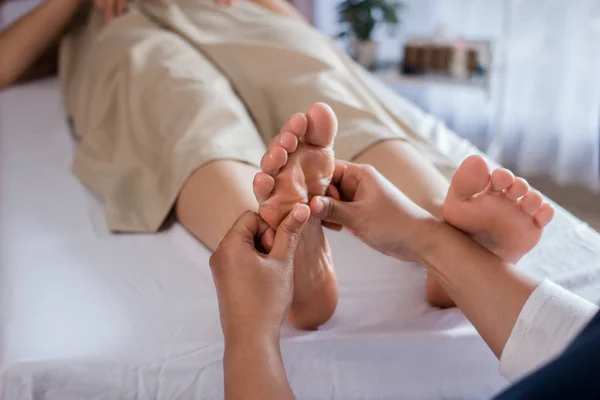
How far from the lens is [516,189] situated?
82 centimetres

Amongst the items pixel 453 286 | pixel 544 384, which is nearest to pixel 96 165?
pixel 453 286

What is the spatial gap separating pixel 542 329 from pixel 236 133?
0.54 metres

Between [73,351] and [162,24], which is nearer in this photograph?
[73,351]

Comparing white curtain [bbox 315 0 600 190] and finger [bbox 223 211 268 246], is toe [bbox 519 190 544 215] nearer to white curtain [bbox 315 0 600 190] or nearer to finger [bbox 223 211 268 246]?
finger [bbox 223 211 268 246]

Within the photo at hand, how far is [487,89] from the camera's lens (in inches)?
81.4

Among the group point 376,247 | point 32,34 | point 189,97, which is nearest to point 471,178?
point 376,247

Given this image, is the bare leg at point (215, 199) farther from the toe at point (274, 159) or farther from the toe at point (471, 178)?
the toe at point (471, 178)

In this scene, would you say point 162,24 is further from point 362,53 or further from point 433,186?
point 362,53

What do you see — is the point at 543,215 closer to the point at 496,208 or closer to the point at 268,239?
the point at 496,208

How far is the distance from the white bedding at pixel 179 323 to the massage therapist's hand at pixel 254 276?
0.09 m

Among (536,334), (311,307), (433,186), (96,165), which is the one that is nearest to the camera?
(536,334)

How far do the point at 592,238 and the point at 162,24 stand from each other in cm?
94

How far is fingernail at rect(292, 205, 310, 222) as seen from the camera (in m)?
0.76

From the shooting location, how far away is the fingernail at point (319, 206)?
789mm
